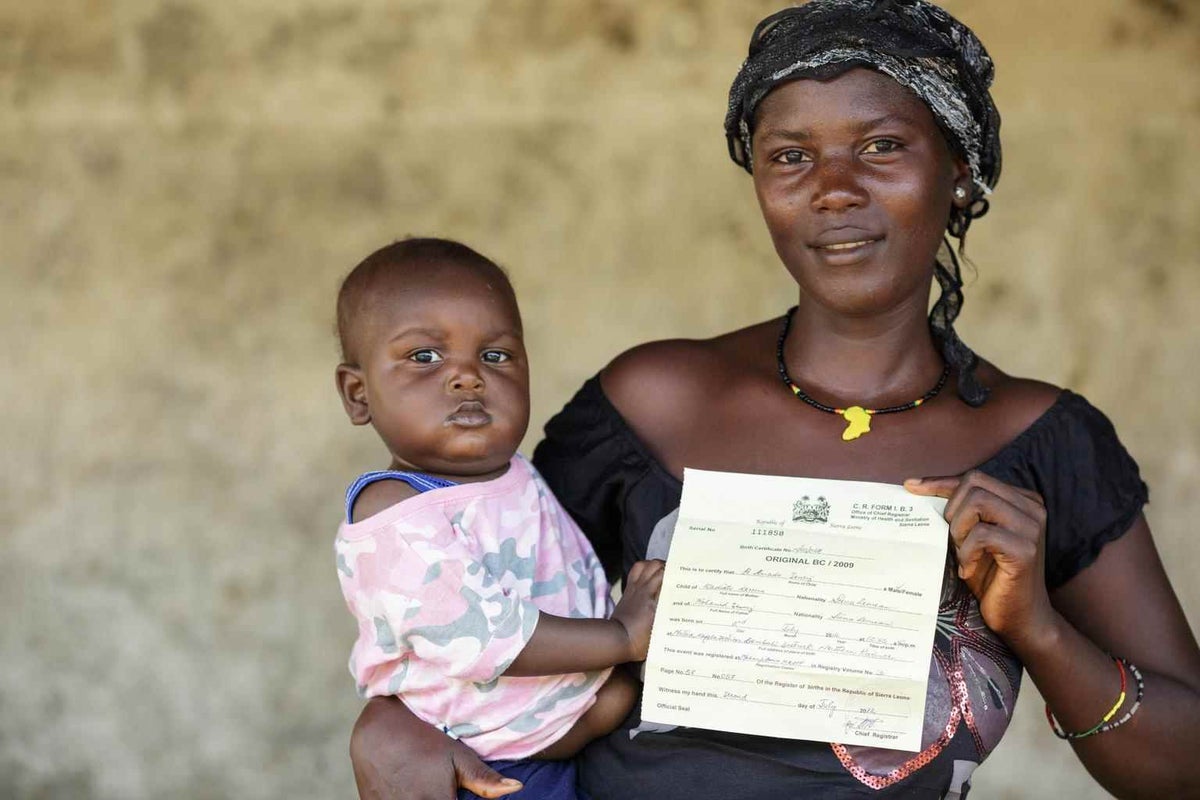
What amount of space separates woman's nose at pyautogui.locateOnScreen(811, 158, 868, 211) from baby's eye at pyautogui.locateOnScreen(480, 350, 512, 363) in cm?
49

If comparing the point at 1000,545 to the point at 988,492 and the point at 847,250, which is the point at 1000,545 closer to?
the point at 988,492

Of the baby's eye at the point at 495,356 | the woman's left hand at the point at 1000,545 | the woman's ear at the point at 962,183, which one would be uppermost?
the woman's ear at the point at 962,183

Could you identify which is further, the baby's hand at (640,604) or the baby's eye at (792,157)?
the baby's eye at (792,157)

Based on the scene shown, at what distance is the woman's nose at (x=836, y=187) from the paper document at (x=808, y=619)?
391 millimetres

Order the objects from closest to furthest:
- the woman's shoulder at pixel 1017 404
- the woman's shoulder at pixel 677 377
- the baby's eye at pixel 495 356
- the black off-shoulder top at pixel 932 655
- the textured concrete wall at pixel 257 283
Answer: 1. the black off-shoulder top at pixel 932 655
2. the baby's eye at pixel 495 356
3. the woman's shoulder at pixel 1017 404
4. the woman's shoulder at pixel 677 377
5. the textured concrete wall at pixel 257 283

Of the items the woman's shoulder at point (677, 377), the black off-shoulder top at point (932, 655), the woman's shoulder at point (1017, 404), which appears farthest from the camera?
the woman's shoulder at point (677, 377)

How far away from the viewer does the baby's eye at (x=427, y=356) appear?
2.24m

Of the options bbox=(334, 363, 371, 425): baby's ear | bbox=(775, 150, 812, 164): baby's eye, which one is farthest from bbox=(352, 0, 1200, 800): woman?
bbox=(334, 363, 371, 425): baby's ear

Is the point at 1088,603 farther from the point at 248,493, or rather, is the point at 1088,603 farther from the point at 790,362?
the point at 248,493

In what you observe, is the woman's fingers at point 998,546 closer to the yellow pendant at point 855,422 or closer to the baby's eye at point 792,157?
the yellow pendant at point 855,422

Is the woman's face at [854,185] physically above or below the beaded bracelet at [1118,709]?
above

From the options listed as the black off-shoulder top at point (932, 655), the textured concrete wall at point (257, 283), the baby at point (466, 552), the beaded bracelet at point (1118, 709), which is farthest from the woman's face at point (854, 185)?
the textured concrete wall at point (257, 283)

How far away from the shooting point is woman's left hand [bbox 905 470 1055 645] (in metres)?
2.07

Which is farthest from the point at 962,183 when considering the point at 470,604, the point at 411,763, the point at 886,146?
the point at 411,763
